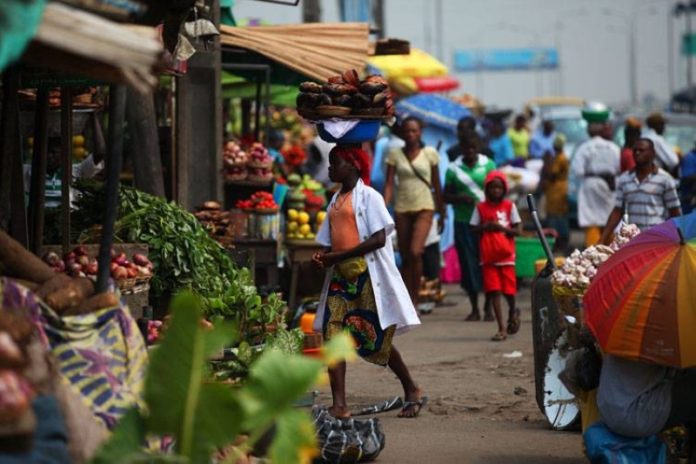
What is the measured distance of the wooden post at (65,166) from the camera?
→ 28.8ft

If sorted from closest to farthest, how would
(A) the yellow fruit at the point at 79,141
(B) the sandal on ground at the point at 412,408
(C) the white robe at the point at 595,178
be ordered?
1. (B) the sandal on ground at the point at 412,408
2. (A) the yellow fruit at the point at 79,141
3. (C) the white robe at the point at 595,178

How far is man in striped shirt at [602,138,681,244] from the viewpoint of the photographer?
1325 cm

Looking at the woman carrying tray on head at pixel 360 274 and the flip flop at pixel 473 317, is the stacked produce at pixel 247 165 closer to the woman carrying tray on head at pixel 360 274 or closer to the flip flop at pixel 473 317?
the flip flop at pixel 473 317

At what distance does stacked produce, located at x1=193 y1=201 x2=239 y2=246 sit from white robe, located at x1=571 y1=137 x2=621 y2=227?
8256 mm

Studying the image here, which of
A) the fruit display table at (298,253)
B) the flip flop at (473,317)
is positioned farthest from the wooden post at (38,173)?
the flip flop at (473,317)

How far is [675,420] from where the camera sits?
24.3ft

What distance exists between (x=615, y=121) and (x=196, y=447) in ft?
80.4

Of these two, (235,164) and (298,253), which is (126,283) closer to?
(235,164)

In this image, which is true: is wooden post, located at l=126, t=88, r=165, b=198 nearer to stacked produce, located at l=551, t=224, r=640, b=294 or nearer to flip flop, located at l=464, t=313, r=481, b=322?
stacked produce, located at l=551, t=224, r=640, b=294

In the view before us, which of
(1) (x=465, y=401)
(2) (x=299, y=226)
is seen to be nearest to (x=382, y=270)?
(1) (x=465, y=401)

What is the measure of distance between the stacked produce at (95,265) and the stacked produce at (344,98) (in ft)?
5.01

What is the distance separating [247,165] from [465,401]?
14.2ft

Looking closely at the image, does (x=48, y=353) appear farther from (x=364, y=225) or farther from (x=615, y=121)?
(x=615, y=121)

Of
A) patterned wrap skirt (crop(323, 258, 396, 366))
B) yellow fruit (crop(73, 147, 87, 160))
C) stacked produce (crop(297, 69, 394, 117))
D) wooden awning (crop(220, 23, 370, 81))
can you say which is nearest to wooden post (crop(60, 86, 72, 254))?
stacked produce (crop(297, 69, 394, 117))
